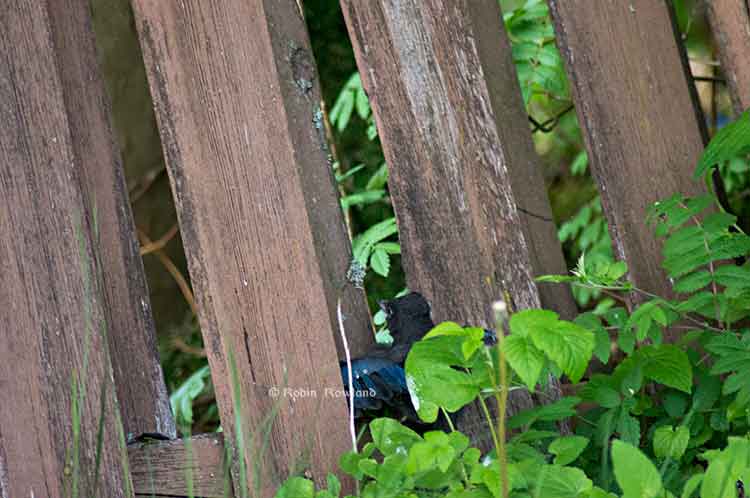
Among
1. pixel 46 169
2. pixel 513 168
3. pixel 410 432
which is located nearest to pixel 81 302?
pixel 46 169

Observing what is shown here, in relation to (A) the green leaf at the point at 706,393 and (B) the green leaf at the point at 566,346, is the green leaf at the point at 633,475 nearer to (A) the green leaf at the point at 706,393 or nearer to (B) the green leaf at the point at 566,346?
(B) the green leaf at the point at 566,346

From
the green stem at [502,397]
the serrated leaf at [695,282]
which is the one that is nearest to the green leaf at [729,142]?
the serrated leaf at [695,282]

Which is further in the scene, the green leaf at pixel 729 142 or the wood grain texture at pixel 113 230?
the wood grain texture at pixel 113 230

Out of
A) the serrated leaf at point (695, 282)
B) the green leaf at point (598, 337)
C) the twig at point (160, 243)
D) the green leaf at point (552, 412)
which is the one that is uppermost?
the twig at point (160, 243)

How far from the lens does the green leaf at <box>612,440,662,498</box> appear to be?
1.15 meters

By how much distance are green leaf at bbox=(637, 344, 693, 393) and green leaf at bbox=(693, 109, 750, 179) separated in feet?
1.01

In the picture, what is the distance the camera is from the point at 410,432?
1.43 metres

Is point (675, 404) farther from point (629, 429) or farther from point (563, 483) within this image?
point (563, 483)

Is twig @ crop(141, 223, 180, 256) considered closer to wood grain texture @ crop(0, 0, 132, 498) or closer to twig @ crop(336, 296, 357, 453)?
wood grain texture @ crop(0, 0, 132, 498)

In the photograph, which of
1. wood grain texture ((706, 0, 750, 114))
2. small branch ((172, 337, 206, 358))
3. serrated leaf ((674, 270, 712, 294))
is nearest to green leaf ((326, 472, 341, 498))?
serrated leaf ((674, 270, 712, 294))

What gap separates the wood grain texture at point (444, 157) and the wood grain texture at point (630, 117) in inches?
6.9

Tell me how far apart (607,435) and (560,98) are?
1.66 m

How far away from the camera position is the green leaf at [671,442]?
146 cm

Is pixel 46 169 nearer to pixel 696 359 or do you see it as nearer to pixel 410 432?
pixel 410 432
